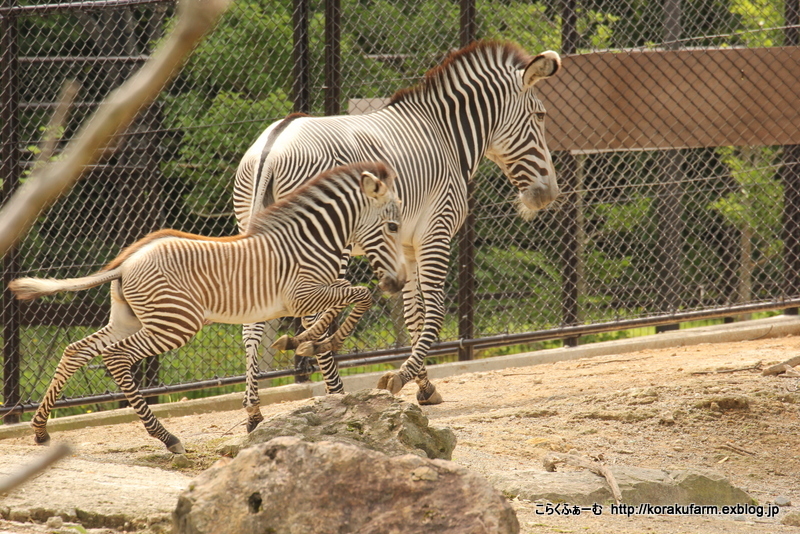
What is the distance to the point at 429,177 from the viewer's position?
564 cm

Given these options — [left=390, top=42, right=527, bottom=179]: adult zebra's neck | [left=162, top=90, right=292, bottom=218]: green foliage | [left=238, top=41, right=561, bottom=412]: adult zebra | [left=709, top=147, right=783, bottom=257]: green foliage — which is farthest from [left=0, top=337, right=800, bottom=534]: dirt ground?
[left=162, top=90, right=292, bottom=218]: green foliage

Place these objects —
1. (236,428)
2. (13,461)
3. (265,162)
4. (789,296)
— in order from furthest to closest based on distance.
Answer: (789,296) < (236,428) < (265,162) < (13,461)

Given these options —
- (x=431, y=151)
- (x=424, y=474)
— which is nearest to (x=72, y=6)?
(x=431, y=151)

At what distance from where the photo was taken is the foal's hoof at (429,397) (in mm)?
5809

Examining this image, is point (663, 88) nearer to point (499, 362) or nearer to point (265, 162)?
point (499, 362)

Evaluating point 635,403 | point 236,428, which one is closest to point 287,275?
point 236,428

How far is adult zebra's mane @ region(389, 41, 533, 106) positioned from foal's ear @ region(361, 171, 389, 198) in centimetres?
131

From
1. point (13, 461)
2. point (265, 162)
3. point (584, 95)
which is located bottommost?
point (13, 461)

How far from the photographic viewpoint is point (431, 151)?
5711 millimetres

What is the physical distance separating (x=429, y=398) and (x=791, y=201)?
4318mm

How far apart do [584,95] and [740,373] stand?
2.69m

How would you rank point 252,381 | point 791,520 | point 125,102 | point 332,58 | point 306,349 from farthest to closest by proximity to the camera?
point 332,58, point 252,381, point 306,349, point 791,520, point 125,102

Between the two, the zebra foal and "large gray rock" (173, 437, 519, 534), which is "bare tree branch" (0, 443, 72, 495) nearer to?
"large gray rock" (173, 437, 519, 534)

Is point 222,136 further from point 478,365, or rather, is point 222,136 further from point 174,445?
point 174,445
